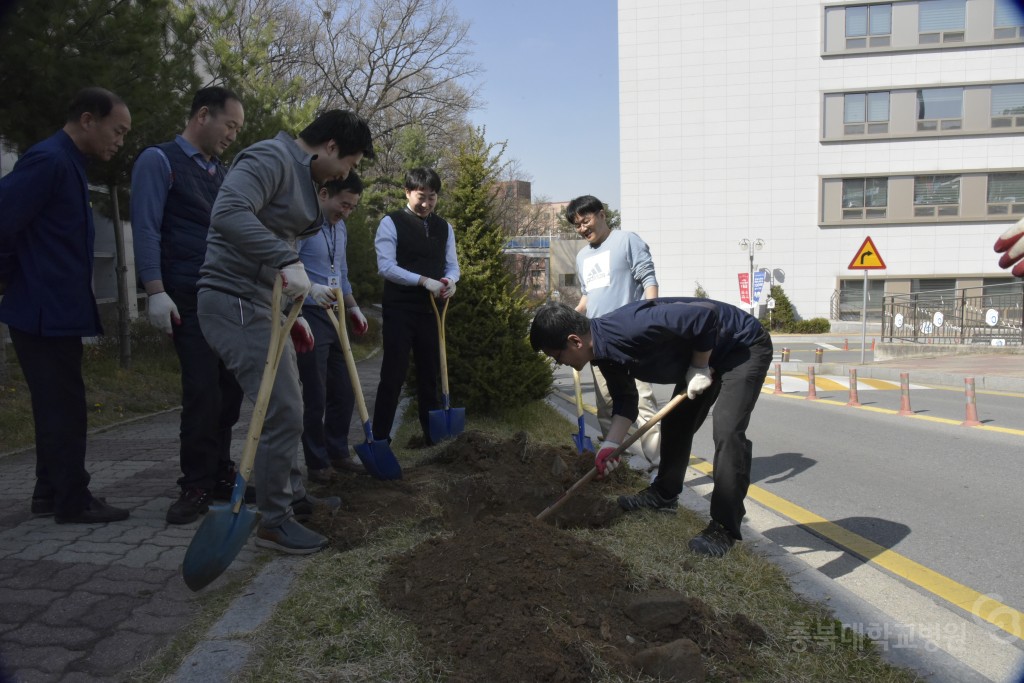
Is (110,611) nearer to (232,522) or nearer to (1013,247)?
(232,522)

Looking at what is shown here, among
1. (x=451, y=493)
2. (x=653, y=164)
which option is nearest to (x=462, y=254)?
(x=451, y=493)

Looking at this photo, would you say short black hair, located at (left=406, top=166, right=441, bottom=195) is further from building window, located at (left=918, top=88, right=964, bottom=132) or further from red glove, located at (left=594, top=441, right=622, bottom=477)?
building window, located at (left=918, top=88, right=964, bottom=132)

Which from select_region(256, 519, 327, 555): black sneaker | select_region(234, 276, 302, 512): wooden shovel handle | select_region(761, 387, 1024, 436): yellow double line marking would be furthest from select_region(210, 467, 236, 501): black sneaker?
select_region(761, 387, 1024, 436): yellow double line marking

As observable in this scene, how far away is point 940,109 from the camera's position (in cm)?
3172

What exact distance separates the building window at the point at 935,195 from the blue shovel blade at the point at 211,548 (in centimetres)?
3483

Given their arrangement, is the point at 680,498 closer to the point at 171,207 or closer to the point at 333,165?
the point at 333,165

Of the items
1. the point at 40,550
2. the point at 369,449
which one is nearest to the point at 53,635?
the point at 40,550

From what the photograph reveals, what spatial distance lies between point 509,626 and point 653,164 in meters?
33.3

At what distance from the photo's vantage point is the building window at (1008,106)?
30.9 metres

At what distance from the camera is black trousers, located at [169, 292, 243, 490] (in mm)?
3891

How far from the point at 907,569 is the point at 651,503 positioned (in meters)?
1.27

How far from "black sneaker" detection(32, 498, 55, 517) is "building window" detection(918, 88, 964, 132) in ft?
116

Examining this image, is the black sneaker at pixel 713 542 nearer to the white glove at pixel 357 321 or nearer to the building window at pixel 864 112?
the white glove at pixel 357 321

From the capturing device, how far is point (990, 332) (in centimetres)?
1816
